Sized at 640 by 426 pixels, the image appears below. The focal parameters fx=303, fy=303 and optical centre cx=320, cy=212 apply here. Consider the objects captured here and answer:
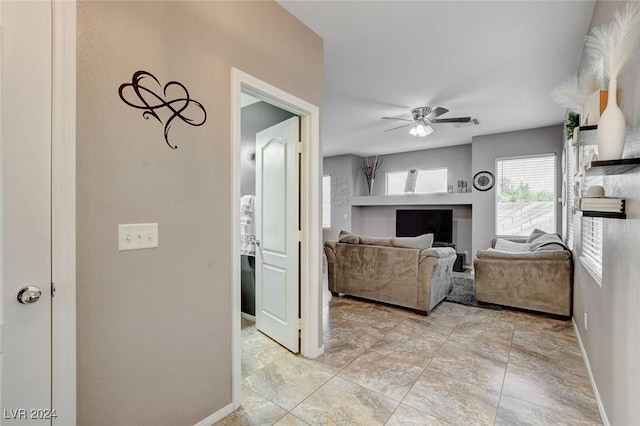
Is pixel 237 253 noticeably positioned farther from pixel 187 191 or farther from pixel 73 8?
pixel 73 8

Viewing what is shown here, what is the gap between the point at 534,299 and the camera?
361cm

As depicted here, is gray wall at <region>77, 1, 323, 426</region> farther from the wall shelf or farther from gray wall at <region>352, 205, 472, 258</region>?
gray wall at <region>352, 205, 472, 258</region>

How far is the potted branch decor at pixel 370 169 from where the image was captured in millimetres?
8102

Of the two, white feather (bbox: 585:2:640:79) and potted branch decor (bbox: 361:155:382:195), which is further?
potted branch decor (bbox: 361:155:382:195)

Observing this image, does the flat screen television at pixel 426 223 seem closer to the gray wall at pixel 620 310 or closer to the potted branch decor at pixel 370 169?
the potted branch decor at pixel 370 169

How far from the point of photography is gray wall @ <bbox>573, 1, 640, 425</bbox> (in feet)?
4.17

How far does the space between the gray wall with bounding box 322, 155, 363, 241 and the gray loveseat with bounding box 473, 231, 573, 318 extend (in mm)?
4261

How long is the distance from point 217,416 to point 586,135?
263 cm

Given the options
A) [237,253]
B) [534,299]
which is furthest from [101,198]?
[534,299]

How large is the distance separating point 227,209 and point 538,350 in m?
2.96

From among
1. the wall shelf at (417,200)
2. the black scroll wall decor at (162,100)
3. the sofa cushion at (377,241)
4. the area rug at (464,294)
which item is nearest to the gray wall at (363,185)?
the wall shelf at (417,200)

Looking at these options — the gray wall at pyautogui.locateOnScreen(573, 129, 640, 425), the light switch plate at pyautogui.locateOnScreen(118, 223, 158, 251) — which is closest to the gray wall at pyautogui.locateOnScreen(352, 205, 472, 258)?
the gray wall at pyautogui.locateOnScreen(573, 129, 640, 425)

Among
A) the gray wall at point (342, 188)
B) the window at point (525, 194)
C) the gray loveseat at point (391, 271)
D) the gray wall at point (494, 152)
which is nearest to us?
the gray loveseat at point (391, 271)

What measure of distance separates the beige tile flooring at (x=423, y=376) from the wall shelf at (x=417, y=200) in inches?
129
